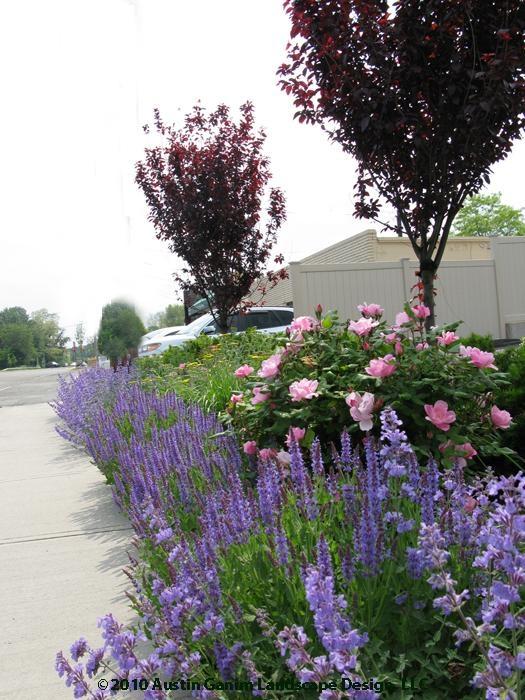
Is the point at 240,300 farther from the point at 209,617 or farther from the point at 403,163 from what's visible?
the point at 209,617

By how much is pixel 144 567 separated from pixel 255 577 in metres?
0.62

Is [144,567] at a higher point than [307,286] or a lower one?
lower

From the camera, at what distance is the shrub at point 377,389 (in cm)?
322

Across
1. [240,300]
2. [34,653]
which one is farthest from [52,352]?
[34,653]

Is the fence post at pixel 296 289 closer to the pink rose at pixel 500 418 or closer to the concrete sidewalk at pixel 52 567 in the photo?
the concrete sidewalk at pixel 52 567

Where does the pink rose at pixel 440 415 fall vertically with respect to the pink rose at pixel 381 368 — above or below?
below

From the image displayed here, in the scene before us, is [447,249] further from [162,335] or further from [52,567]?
[52,567]

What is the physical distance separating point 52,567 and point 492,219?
56.6 meters

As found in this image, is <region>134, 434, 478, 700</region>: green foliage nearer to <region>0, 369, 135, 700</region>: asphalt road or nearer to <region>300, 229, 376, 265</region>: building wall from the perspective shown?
<region>0, 369, 135, 700</region>: asphalt road

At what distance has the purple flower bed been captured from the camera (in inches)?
53.4

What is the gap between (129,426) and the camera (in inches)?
232

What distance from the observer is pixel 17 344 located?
12875 centimetres

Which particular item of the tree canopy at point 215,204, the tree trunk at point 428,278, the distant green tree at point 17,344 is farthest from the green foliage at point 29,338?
the tree trunk at point 428,278

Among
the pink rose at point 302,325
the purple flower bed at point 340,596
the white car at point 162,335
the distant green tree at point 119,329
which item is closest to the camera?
the purple flower bed at point 340,596
